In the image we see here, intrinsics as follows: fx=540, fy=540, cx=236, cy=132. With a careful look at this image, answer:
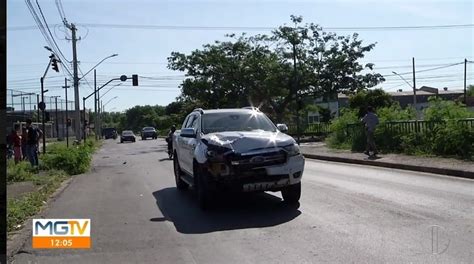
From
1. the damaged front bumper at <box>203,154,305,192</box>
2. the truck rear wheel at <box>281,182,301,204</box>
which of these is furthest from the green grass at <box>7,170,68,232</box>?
the truck rear wheel at <box>281,182,301,204</box>

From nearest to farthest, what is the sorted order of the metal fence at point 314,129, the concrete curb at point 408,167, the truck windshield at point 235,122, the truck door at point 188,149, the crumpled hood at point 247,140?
the crumpled hood at point 247,140
the truck windshield at point 235,122
the truck door at point 188,149
the concrete curb at point 408,167
the metal fence at point 314,129

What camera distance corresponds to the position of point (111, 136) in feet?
286

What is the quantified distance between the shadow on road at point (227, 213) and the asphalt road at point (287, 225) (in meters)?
0.02

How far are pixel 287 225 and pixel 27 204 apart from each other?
5.33 meters

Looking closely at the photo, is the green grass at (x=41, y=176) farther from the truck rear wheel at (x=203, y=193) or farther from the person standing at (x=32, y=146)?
the truck rear wheel at (x=203, y=193)

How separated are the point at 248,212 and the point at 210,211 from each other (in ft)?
2.24

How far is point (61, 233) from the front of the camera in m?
8.01

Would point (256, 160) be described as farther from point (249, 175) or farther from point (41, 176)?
point (41, 176)

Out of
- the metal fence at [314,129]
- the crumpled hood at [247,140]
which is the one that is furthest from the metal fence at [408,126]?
the metal fence at [314,129]

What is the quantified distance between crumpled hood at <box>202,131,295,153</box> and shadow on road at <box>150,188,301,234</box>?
1064mm

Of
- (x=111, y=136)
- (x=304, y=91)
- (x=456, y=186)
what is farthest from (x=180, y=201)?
(x=111, y=136)

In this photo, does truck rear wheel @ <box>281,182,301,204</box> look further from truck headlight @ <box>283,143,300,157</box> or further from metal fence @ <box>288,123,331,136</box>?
metal fence @ <box>288,123,331,136</box>

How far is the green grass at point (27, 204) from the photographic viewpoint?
865 cm

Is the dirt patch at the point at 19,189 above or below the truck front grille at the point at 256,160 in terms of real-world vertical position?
below
